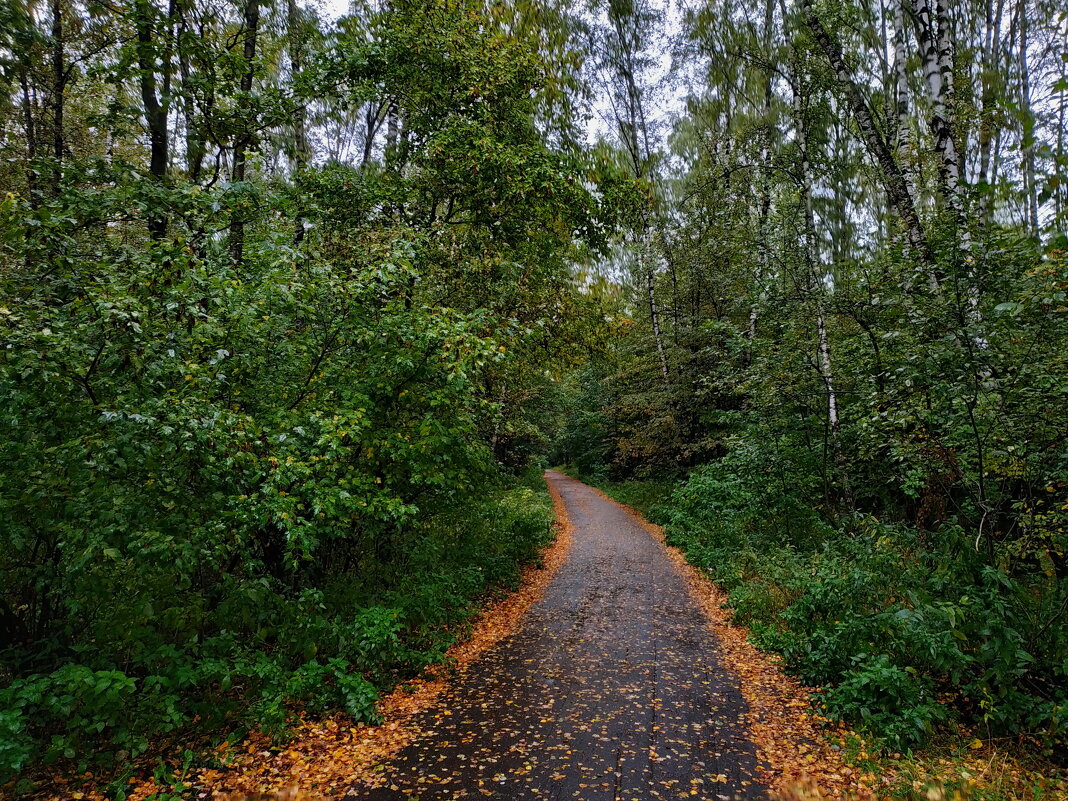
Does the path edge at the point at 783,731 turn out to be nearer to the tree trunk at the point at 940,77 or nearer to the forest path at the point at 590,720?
the forest path at the point at 590,720

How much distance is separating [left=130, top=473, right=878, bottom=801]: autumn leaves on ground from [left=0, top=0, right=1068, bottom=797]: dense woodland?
0.43m

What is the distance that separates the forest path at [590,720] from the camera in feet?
13.3

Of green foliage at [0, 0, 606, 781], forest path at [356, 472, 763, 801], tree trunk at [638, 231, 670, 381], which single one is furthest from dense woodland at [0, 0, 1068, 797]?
tree trunk at [638, 231, 670, 381]

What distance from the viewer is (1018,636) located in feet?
14.2

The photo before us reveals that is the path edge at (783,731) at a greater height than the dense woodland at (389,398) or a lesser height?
lesser

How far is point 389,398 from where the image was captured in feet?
19.7

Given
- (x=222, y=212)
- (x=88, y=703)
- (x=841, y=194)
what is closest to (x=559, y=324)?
(x=222, y=212)

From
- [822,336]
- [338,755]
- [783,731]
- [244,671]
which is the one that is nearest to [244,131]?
[244,671]

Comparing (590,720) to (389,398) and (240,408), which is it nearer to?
(389,398)

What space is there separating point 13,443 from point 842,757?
697 cm

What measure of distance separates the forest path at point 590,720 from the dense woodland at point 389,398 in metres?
1.00

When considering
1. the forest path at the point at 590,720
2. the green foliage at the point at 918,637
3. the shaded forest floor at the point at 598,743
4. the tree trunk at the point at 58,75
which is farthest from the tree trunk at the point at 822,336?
the tree trunk at the point at 58,75

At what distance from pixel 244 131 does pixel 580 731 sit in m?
8.40

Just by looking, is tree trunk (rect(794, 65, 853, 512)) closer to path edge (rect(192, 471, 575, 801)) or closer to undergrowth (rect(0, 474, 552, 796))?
undergrowth (rect(0, 474, 552, 796))
